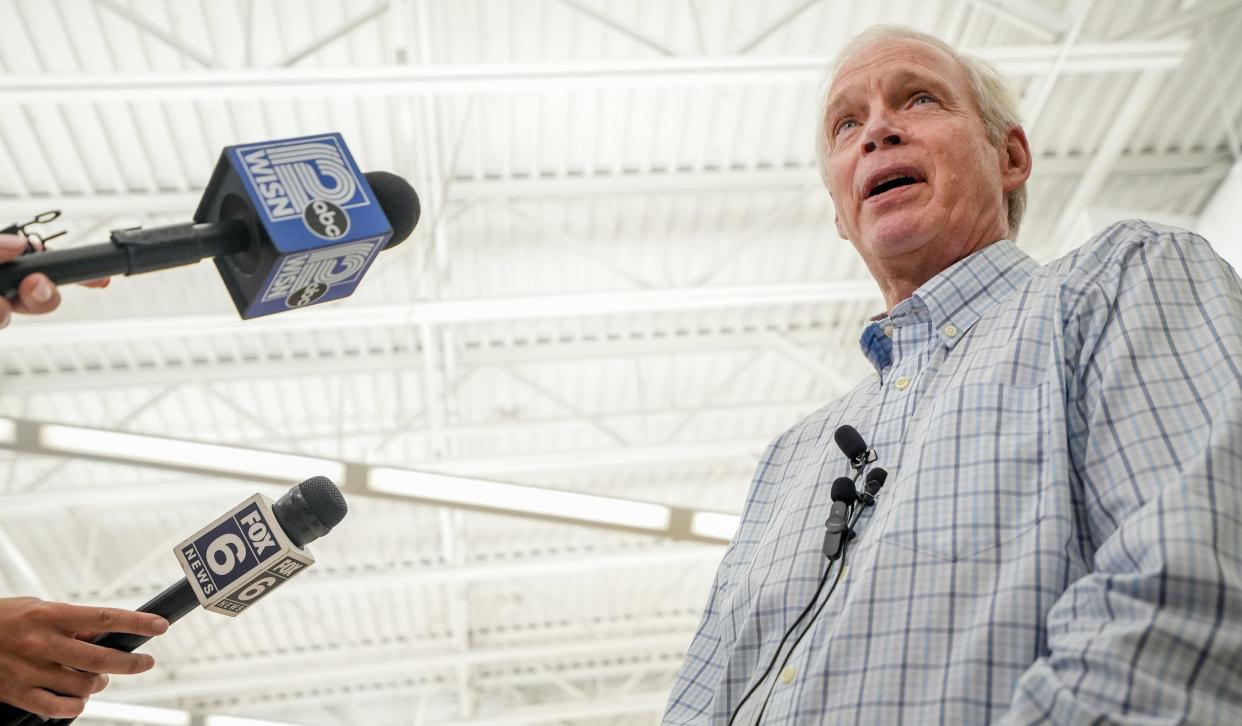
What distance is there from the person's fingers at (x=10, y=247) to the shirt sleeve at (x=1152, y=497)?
1.12m

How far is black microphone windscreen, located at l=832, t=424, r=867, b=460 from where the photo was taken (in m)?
1.51

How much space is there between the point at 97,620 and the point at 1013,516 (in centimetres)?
113

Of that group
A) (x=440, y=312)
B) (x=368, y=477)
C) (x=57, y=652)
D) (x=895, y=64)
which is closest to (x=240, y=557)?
(x=57, y=652)

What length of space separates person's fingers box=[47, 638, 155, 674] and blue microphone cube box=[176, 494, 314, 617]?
0.44 ft

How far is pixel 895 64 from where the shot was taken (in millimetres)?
2057

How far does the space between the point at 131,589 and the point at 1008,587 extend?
11.6m

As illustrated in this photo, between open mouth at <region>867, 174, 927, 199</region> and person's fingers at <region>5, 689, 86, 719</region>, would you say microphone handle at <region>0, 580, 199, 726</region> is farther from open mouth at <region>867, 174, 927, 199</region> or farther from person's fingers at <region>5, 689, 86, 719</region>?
open mouth at <region>867, 174, 927, 199</region>

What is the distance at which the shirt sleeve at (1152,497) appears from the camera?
1.02 m

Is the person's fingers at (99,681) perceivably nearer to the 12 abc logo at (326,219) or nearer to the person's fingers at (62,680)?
the person's fingers at (62,680)

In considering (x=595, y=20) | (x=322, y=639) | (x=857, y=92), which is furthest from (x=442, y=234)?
(x=322, y=639)

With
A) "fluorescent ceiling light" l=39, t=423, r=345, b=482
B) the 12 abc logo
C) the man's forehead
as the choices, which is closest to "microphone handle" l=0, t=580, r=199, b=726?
the 12 abc logo

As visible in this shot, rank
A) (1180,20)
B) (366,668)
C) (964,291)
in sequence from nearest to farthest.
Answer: (964,291)
(1180,20)
(366,668)

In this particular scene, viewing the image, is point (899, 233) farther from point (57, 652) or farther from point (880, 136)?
point (57, 652)

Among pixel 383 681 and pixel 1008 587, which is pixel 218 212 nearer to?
pixel 1008 587
